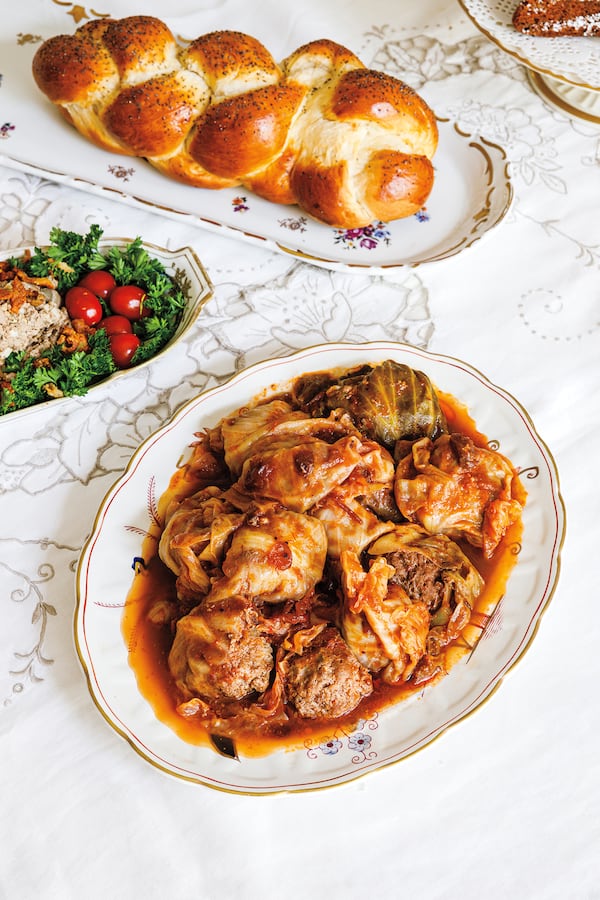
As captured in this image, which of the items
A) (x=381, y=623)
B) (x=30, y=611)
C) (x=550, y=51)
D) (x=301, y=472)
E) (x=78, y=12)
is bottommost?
(x=30, y=611)

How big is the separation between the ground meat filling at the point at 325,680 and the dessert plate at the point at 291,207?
1372 millimetres

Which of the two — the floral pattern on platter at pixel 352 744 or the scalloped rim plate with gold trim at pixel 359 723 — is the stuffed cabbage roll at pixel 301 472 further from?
the floral pattern on platter at pixel 352 744

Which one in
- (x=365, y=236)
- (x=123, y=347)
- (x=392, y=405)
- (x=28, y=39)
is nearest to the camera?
(x=392, y=405)

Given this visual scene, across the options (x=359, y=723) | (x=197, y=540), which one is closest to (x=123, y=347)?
(x=197, y=540)

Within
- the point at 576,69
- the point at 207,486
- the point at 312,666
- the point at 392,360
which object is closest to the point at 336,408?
the point at 392,360

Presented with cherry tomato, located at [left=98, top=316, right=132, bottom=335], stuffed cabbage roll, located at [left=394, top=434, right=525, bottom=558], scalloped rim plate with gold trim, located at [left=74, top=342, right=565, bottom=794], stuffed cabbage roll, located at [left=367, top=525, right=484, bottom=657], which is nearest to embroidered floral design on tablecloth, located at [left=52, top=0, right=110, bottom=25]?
cherry tomato, located at [left=98, top=316, right=132, bottom=335]

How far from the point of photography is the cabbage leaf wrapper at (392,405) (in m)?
2.06

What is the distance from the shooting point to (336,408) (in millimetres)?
2104

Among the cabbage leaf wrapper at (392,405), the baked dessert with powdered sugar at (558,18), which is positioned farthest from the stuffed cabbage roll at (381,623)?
the baked dessert with powdered sugar at (558,18)

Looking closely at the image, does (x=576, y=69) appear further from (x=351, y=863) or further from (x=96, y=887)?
(x=96, y=887)

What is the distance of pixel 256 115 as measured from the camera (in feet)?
8.35

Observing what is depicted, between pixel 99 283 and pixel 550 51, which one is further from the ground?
pixel 550 51

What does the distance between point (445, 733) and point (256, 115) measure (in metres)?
2.04

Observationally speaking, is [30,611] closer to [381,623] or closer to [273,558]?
[273,558]
